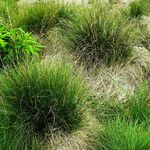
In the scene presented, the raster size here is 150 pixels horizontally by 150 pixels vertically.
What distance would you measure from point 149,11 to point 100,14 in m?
1.66

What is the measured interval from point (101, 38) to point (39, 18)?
91 centimetres

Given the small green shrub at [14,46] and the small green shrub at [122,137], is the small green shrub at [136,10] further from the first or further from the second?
the small green shrub at [122,137]

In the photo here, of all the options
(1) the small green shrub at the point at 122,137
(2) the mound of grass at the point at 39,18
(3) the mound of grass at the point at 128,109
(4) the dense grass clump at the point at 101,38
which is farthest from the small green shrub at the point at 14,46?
(1) the small green shrub at the point at 122,137

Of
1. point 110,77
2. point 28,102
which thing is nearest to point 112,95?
point 110,77

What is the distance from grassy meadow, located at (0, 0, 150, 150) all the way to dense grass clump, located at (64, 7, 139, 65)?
0.04 ft

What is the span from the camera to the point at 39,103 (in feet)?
12.5

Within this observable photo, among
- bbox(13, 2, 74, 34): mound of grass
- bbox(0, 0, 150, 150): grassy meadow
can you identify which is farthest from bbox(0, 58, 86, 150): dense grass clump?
bbox(13, 2, 74, 34): mound of grass

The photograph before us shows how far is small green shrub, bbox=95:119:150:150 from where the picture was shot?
348cm

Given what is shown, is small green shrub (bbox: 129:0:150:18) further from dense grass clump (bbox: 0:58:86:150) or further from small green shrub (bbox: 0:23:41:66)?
dense grass clump (bbox: 0:58:86:150)

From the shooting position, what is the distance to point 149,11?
6.57 meters

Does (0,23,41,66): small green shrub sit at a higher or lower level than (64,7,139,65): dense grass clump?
higher

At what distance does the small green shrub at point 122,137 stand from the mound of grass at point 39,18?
204cm

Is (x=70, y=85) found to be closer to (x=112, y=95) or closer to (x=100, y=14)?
(x=112, y=95)

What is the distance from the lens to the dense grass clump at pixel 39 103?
12.3ft
